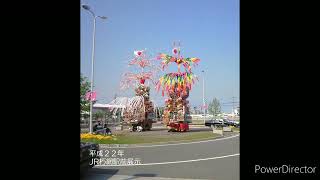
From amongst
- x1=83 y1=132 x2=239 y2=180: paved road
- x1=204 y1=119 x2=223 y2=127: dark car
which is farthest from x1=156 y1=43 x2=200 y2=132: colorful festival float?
x1=83 y1=132 x2=239 y2=180: paved road

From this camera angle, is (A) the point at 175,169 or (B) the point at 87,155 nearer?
(B) the point at 87,155
